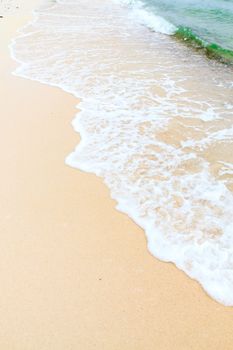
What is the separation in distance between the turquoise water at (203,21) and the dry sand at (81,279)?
858 centimetres

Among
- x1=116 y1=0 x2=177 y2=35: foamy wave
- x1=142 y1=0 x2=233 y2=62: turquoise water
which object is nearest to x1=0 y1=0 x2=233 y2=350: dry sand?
x1=142 y1=0 x2=233 y2=62: turquoise water

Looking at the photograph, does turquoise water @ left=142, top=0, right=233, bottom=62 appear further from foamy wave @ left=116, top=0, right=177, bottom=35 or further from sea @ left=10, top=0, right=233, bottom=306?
foamy wave @ left=116, top=0, right=177, bottom=35

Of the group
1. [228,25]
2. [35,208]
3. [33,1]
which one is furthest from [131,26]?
[35,208]

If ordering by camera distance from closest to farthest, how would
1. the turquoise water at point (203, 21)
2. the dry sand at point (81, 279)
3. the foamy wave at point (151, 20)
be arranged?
the dry sand at point (81, 279)
the turquoise water at point (203, 21)
the foamy wave at point (151, 20)

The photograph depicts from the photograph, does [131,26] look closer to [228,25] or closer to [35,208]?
[228,25]

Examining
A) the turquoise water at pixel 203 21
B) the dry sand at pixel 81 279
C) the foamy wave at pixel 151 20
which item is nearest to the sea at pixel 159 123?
the turquoise water at pixel 203 21

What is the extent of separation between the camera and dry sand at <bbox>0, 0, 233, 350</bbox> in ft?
9.53

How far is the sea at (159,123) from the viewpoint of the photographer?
12.5 ft

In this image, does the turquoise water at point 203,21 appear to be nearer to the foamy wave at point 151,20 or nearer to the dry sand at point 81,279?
the foamy wave at point 151,20

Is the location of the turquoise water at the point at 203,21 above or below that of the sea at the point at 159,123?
below

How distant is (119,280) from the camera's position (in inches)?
132

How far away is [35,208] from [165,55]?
326 inches

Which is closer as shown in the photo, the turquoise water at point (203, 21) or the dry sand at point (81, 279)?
the dry sand at point (81, 279)

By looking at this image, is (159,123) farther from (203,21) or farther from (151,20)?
(151,20)
